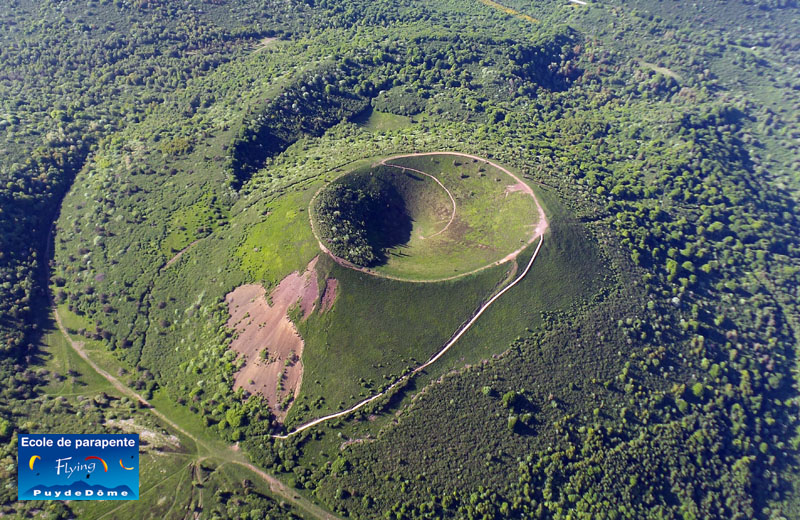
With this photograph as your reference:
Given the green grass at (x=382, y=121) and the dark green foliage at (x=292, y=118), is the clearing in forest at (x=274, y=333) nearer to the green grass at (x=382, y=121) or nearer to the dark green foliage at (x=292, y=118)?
the dark green foliage at (x=292, y=118)

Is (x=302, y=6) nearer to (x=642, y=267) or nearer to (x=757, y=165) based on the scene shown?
(x=642, y=267)

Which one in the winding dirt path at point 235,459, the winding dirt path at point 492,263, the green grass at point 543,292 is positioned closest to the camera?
the winding dirt path at point 235,459

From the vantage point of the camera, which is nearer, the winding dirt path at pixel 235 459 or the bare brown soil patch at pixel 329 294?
the winding dirt path at pixel 235 459

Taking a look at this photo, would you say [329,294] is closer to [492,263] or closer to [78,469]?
[492,263]

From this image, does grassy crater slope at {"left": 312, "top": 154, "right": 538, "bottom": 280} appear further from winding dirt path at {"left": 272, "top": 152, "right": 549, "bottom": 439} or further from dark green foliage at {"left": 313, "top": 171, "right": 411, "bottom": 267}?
winding dirt path at {"left": 272, "top": 152, "right": 549, "bottom": 439}

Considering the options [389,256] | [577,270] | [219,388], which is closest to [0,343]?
[219,388]

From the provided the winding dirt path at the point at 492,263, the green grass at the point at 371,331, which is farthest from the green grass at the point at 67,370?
the winding dirt path at the point at 492,263

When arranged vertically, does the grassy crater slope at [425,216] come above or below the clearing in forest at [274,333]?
above
